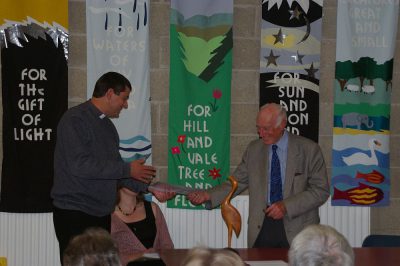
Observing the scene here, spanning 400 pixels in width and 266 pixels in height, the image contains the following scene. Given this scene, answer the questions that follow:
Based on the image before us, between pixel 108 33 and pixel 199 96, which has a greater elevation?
pixel 108 33

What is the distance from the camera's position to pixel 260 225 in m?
4.23

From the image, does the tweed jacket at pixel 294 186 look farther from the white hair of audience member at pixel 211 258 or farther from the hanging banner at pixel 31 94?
the white hair of audience member at pixel 211 258

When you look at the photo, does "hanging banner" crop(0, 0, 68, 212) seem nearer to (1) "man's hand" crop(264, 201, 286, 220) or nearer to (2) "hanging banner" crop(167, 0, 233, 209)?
(2) "hanging banner" crop(167, 0, 233, 209)

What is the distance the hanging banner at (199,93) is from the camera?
201 inches

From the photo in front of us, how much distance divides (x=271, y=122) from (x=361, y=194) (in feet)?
4.45

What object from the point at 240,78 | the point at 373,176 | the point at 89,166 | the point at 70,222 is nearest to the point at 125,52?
the point at 240,78

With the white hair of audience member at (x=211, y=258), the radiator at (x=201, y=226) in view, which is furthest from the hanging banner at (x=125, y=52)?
the white hair of audience member at (x=211, y=258)

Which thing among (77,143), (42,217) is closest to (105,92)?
(77,143)

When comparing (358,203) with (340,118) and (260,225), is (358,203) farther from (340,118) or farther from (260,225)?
(260,225)

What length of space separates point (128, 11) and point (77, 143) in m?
1.48

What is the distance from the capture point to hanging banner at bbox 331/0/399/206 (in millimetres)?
5227

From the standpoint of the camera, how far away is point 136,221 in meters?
4.34

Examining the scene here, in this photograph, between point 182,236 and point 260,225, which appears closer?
point 260,225

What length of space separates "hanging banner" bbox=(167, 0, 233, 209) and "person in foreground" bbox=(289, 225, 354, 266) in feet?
9.40
